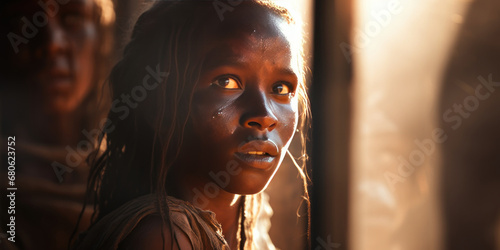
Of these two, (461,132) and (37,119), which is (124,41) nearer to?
(37,119)

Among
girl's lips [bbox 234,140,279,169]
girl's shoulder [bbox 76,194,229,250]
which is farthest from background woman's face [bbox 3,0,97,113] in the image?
girl's lips [bbox 234,140,279,169]

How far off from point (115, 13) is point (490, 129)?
116 centimetres

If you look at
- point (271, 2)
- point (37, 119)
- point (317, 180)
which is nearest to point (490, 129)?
point (317, 180)

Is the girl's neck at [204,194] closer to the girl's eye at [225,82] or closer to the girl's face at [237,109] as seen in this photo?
the girl's face at [237,109]

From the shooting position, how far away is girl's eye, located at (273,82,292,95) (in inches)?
33.8

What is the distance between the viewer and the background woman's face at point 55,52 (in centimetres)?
108

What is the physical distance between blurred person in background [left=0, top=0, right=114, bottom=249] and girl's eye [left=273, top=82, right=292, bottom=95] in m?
0.38

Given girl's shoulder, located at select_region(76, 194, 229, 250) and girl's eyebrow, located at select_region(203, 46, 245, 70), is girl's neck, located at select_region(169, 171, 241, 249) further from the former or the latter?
girl's eyebrow, located at select_region(203, 46, 245, 70)

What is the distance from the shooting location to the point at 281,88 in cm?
86

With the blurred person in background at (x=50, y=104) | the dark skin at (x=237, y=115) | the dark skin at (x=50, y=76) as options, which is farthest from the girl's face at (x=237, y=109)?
the dark skin at (x=50, y=76)

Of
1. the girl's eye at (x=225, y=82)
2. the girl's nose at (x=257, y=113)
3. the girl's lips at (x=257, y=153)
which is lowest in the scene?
the girl's lips at (x=257, y=153)

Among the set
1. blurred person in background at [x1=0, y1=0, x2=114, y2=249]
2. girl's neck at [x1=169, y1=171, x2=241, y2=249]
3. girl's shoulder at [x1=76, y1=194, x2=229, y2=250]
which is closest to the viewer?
girl's shoulder at [x1=76, y1=194, x2=229, y2=250]

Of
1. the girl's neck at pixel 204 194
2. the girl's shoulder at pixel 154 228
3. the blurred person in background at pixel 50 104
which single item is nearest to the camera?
the girl's shoulder at pixel 154 228

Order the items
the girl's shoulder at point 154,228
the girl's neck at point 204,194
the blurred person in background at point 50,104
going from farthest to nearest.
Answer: the blurred person in background at point 50,104
the girl's neck at point 204,194
the girl's shoulder at point 154,228
